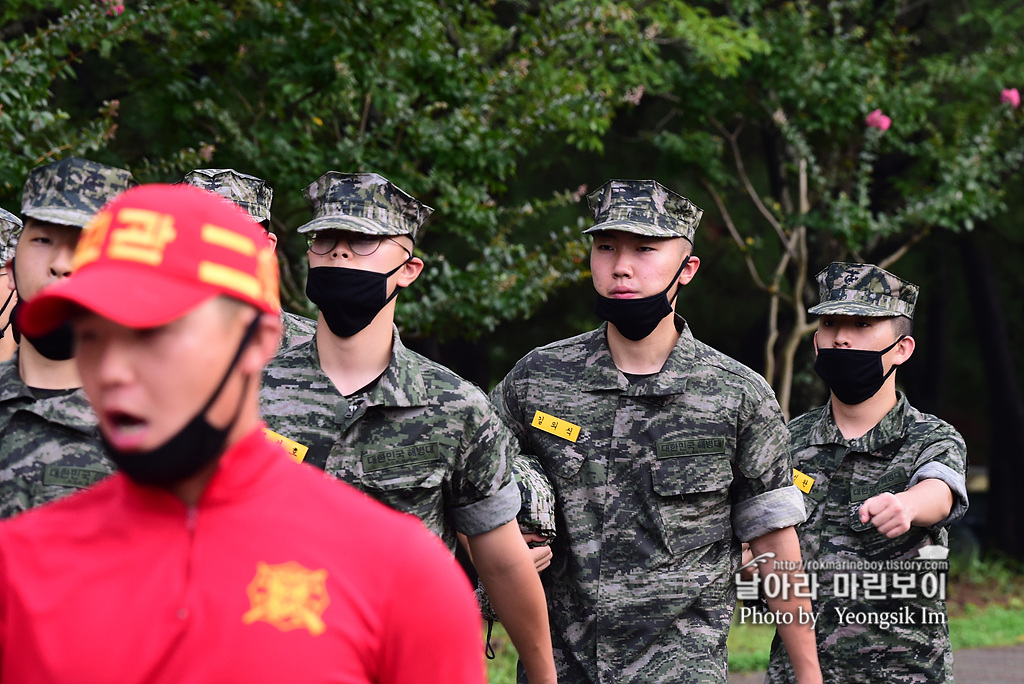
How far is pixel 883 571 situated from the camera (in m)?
5.61

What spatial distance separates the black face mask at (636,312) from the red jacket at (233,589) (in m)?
2.95

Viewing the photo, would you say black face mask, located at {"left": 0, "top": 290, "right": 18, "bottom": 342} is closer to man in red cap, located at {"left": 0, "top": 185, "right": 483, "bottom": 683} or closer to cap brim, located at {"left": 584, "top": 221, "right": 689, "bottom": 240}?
cap brim, located at {"left": 584, "top": 221, "right": 689, "bottom": 240}

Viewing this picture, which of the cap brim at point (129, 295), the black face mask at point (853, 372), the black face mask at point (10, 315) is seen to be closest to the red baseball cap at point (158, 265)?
the cap brim at point (129, 295)

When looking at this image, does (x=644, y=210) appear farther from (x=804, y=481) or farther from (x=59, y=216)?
(x=59, y=216)

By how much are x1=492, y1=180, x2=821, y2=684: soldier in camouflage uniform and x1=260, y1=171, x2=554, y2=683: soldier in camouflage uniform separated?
2.15ft

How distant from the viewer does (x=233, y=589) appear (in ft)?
5.79

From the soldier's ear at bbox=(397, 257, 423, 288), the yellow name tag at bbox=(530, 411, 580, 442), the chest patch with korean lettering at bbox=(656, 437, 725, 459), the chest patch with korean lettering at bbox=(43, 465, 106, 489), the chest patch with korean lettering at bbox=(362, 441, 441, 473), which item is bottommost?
the chest patch with korean lettering at bbox=(656, 437, 725, 459)

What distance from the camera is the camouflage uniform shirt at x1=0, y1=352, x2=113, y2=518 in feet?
11.4

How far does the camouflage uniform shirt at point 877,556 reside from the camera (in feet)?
18.1

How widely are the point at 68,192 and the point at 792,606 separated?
10.1ft

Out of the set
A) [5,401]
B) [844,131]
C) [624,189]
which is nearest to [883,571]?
[624,189]

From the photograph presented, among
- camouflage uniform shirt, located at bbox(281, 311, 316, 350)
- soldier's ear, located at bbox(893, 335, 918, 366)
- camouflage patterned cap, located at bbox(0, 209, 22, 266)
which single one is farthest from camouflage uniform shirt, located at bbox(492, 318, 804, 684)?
camouflage patterned cap, located at bbox(0, 209, 22, 266)

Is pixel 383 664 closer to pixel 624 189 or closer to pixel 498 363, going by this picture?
pixel 624 189

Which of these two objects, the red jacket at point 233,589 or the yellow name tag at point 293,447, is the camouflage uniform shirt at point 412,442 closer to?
the yellow name tag at point 293,447
